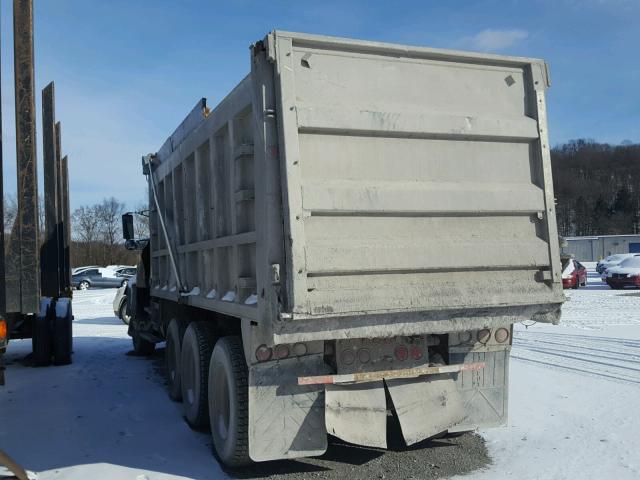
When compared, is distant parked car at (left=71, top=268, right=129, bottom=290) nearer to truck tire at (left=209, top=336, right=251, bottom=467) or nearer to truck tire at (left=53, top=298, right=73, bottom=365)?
truck tire at (left=53, top=298, right=73, bottom=365)

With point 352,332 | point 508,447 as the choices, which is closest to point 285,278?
point 352,332

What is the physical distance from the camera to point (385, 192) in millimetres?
4215

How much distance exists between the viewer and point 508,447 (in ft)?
17.2

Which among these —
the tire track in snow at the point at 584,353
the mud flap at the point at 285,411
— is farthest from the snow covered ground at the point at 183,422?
the mud flap at the point at 285,411

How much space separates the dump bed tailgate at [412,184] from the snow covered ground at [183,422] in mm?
1293

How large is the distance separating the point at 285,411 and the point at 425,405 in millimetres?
1102

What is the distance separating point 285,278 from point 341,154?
0.94 meters

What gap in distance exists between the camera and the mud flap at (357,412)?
4.43 meters

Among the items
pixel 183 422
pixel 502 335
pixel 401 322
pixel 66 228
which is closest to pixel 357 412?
pixel 401 322

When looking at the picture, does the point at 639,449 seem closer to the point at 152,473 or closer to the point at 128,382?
the point at 152,473

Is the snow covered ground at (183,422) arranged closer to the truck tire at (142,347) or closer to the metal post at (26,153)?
the truck tire at (142,347)

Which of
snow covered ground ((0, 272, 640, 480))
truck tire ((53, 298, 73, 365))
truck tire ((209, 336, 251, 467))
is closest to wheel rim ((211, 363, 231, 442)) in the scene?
truck tire ((209, 336, 251, 467))

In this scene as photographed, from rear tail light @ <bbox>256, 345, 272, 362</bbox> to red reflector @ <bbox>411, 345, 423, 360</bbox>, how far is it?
45.2 inches

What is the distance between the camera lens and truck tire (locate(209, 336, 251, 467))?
15.0 feet
